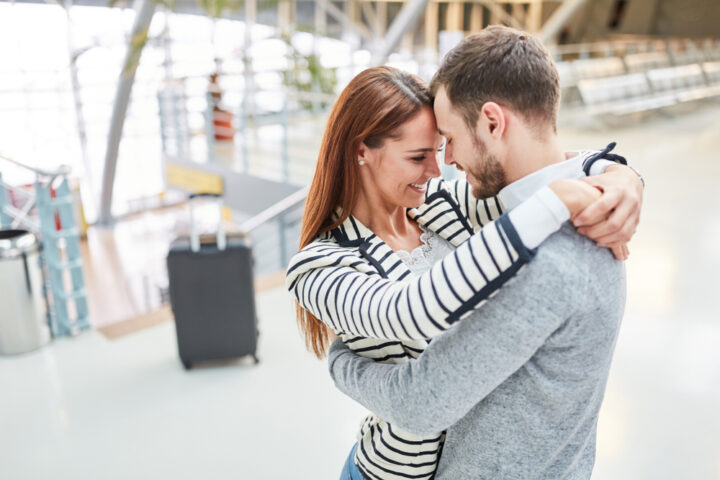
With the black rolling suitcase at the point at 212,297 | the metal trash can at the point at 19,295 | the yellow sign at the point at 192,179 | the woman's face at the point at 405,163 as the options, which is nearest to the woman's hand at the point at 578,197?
the woman's face at the point at 405,163

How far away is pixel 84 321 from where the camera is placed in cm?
390

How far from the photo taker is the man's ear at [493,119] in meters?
1.05

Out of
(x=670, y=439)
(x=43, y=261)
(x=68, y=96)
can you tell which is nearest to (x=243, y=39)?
(x=68, y=96)

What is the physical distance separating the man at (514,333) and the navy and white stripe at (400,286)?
0.06 m

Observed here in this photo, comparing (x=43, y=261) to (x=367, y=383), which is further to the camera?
(x=43, y=261)

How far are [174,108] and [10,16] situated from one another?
337 cm

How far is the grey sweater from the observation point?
92 centimetres

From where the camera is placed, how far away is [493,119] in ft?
3.48

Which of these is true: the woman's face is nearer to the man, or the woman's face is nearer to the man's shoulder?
the man

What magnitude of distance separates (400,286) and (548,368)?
0.93ft

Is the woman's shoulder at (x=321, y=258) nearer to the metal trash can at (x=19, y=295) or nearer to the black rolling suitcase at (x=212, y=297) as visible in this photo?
the black rolling suitcase at (x=212, y=297)

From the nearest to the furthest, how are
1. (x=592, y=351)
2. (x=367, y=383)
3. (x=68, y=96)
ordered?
(x=592, y=351), (x=367, y=383), (x=68, y=96)

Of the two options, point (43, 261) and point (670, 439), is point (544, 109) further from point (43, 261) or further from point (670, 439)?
point (43, 261)

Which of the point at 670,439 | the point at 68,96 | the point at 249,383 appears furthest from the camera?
the point at 68,96
